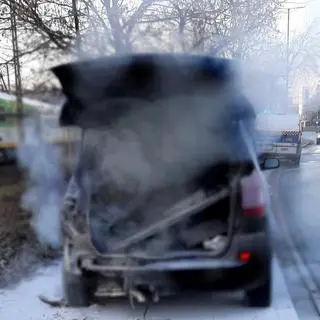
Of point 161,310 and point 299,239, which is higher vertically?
point 161,310

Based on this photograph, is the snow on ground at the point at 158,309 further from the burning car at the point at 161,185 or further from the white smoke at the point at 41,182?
the white smoke at the point at 41,182

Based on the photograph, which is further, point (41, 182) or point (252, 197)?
point (41, 182)

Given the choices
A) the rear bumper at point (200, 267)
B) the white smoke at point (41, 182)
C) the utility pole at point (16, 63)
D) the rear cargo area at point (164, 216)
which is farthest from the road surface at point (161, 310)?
the utility pole at point (16, 63)

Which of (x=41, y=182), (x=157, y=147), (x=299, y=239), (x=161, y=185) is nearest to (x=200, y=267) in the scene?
(x=161, y=185)

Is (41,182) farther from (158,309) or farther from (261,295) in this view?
(261,295)

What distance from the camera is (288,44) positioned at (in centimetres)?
1011

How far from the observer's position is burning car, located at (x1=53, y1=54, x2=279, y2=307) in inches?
131

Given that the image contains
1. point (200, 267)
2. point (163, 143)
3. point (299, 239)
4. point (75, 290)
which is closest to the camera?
point (200, 267)

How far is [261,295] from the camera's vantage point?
3.54 meters

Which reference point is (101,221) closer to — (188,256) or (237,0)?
(188,256)

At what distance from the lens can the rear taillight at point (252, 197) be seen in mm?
3375

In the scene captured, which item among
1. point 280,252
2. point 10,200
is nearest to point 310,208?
point 280,252

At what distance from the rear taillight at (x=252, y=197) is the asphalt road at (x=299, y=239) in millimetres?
771

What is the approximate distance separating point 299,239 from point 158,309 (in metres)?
2.65
